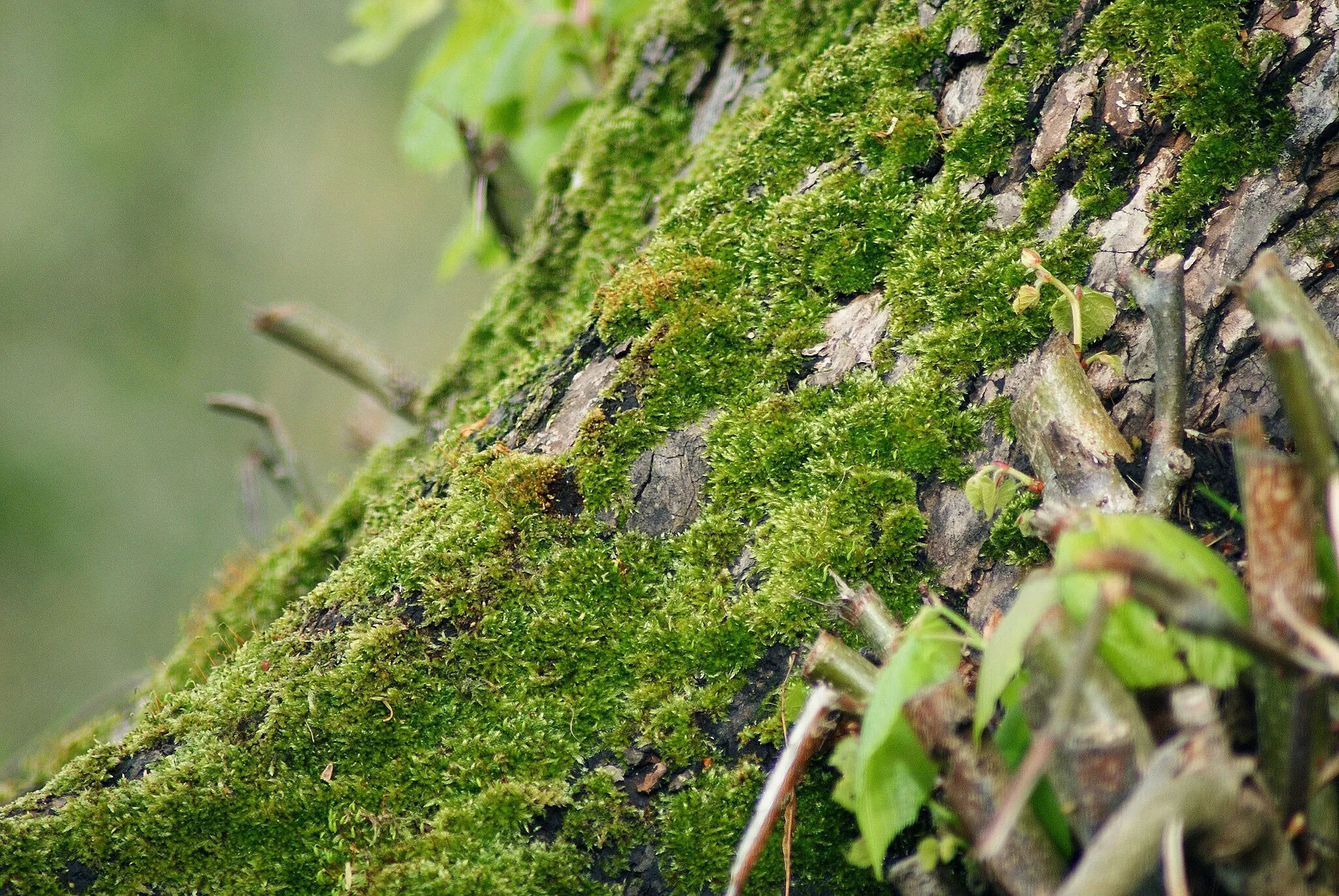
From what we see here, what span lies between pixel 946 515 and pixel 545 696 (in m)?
0.85

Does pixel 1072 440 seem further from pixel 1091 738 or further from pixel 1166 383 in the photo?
pixel 1091 738

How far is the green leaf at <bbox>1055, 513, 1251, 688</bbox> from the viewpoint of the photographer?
99 cm

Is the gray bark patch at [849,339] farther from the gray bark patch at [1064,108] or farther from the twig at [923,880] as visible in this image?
the twig at [923,880]

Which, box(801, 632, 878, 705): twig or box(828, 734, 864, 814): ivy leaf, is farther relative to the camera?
box(801, 632, 878, 705): twig

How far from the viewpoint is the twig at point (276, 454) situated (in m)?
3.87

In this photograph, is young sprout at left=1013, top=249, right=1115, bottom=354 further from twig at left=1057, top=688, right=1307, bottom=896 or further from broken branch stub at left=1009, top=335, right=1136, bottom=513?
twig at left=1057, top=688, right=1307, bottom=896

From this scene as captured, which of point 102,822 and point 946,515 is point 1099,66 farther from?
point 102,822

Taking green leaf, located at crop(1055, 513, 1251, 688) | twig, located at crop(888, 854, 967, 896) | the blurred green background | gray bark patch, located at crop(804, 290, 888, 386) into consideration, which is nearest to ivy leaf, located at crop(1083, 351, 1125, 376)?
gray bark patch, located at crop(804, 290, 888, 386)

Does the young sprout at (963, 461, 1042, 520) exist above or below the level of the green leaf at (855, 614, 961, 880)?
above

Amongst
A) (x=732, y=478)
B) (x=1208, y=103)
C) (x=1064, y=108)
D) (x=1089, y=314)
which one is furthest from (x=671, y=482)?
(x=1208, y=103)

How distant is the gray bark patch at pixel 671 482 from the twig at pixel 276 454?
2.66 meters

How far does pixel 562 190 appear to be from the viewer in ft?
9.38

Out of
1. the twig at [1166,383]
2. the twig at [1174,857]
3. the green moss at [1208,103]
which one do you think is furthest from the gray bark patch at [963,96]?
the twig at [1174,857]

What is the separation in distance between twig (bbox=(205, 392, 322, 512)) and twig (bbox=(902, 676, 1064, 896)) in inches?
134
